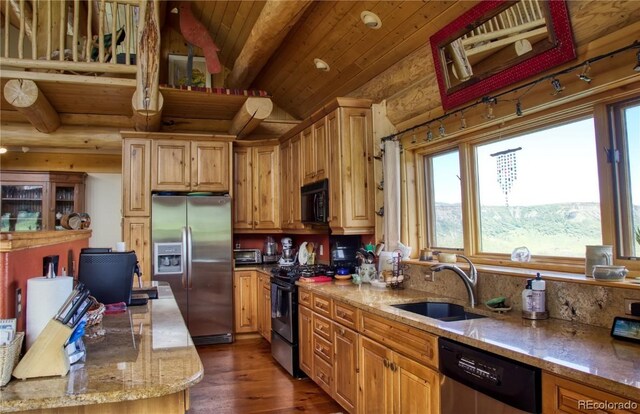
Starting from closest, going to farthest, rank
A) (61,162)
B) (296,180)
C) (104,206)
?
(296,180) → (61,162) → (104,206)

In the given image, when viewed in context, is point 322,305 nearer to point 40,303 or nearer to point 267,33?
point 40,303

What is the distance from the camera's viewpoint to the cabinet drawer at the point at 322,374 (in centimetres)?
328

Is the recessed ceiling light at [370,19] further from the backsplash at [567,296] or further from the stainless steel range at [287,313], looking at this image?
the stainless steel range at [287,313]

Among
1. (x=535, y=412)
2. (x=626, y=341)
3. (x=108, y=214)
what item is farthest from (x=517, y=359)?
(x=108, y=214)

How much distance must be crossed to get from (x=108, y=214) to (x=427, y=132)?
5172 millimetres

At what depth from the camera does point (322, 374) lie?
341cm

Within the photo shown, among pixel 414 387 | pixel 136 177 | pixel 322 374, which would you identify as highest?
pixel 136 177

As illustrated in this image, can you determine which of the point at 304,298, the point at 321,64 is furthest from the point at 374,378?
the point at 321,64

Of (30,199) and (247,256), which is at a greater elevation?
(30,199)

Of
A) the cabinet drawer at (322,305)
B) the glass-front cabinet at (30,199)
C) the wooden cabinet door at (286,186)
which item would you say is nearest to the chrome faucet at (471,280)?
the cabinet drawer at (322,305)

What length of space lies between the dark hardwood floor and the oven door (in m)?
0.38

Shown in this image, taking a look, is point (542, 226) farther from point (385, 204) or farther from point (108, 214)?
point (108, 214)

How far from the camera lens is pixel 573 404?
54.9 inches

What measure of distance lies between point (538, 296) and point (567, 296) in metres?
0.12
